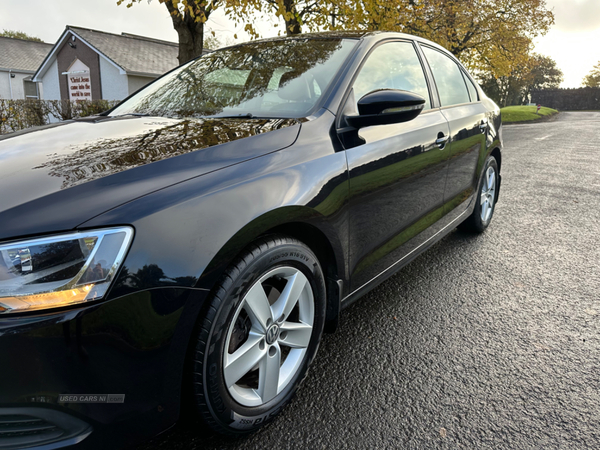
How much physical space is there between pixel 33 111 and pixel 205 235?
45.9 ft

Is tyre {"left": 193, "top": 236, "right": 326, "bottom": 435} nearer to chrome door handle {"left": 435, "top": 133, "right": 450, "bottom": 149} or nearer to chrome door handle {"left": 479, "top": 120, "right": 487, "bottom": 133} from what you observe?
chrome door handle {"left": 435, "top": 133, "right": 450, "bottom": 149}

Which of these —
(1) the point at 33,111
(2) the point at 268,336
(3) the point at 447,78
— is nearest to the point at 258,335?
(2) the point at 268,336

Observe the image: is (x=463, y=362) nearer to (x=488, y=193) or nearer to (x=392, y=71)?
(x=392, y=71)

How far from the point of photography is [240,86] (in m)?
2.61

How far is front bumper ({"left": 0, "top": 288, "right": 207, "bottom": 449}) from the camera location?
1.20m

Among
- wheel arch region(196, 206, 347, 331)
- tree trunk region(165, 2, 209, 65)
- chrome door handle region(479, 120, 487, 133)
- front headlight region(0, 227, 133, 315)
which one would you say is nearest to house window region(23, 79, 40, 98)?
tree trunk region(165, 2, 209, 65)

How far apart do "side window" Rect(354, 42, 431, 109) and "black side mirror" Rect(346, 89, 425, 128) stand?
23 centimetres

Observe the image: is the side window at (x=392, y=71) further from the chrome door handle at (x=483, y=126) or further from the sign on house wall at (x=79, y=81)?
the sign on house wall at (x=79, y=81)

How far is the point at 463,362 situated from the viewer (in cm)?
229

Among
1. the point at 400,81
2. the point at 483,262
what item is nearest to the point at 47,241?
the point at 400,81

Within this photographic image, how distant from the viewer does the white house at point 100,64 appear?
84.1 feet

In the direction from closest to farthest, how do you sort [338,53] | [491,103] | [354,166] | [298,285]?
[298,285], [354,166], [338,53], [491,103]

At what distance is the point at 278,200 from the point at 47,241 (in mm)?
776

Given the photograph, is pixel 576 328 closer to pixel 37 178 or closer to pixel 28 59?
pixel 37 178
